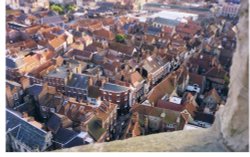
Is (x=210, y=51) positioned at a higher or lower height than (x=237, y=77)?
lower

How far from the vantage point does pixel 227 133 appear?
219 inches

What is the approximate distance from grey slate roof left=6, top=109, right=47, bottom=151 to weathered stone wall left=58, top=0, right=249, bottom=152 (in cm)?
1482

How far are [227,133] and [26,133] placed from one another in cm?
1671

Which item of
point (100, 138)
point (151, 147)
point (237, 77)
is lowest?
point (100, 138)

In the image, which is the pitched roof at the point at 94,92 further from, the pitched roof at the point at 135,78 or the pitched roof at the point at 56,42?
the pitched roof at the point at 56,42

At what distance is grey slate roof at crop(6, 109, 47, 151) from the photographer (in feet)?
65.6

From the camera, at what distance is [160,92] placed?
26.9 metres

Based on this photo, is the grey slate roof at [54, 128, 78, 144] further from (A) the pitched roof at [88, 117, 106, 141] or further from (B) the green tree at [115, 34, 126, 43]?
(B) the green tree at [115, 34, 126, 43]

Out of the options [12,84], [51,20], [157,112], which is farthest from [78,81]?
[51,20]

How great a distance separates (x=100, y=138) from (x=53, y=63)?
13.1 m

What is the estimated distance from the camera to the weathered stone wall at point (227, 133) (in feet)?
17.1

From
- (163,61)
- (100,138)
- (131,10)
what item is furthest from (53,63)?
(131,10)

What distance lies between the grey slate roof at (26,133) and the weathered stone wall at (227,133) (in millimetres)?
14816

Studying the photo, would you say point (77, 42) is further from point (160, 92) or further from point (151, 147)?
point (151, 147)
